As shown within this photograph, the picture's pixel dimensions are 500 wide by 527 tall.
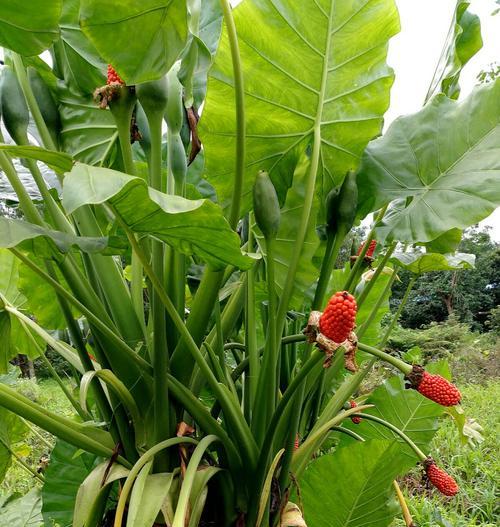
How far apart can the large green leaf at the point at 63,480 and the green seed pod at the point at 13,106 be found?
0.47 meters

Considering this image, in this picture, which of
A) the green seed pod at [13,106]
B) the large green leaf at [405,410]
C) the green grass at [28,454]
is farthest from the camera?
the green grass at [28,454]

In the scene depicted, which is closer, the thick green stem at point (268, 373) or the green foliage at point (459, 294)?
the thick green stem at point (268, 373)

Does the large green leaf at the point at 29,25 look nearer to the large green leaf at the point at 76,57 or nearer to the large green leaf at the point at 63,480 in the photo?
the large green leaf at the point at 76,57

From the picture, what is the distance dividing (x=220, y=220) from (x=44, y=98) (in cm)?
36

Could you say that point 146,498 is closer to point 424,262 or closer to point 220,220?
point 220,220

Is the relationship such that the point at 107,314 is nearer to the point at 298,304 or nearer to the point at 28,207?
the point at 28,207

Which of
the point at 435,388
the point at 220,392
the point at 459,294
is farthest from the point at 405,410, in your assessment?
the point at 459,294

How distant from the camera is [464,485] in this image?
2.11 m

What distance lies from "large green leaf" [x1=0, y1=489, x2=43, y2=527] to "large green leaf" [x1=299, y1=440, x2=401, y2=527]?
1.58ft

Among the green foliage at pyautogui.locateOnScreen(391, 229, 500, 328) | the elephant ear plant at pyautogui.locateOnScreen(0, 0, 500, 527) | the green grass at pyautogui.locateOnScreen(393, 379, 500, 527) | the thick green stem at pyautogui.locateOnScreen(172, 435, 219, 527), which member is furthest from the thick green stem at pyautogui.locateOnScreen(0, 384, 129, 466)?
the green foliage at pyautogui.locateOnScreen(391, 229, 500, 328)

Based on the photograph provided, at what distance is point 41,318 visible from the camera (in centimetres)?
88

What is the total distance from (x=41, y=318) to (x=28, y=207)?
378mm

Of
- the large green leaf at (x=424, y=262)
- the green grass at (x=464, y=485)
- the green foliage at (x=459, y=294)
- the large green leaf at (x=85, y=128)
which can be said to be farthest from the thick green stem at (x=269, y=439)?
the green foliage at (x=459, y=294)

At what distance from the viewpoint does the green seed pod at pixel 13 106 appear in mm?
562
